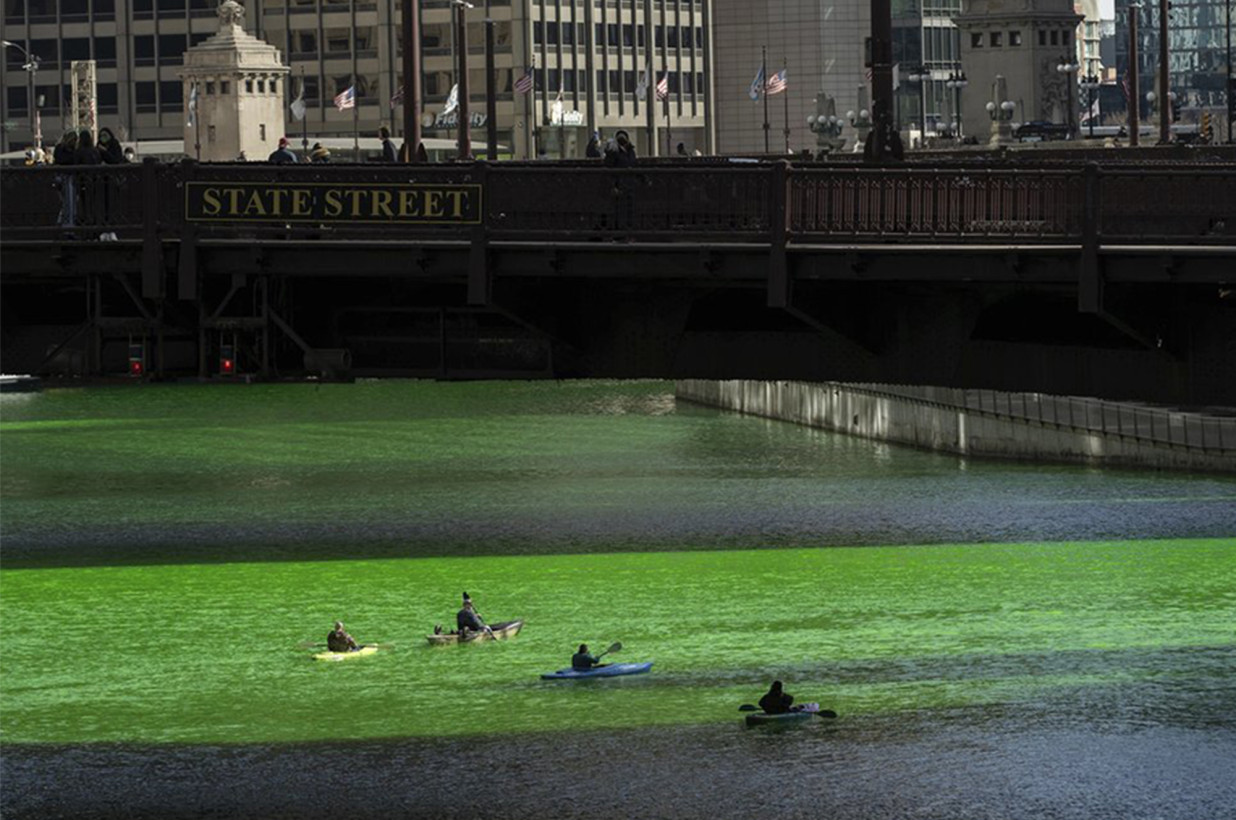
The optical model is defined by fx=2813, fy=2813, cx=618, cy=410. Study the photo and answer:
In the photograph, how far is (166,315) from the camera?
42.6m

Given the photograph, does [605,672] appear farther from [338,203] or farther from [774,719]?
[338,203]

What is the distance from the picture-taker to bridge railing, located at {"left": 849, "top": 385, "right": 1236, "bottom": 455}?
91.9 metres

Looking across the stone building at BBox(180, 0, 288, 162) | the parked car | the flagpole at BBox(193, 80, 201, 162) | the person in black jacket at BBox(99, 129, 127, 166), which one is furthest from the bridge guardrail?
the stone building at BBox(180, 0, 288, 162)

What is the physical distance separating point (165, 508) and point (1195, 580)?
116ft

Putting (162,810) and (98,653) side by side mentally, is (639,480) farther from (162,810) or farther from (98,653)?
(162,810)

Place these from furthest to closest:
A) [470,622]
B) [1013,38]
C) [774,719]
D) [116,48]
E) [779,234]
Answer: [116,48] → [1013,38] → [470,622] → [774,719] → [779,234]

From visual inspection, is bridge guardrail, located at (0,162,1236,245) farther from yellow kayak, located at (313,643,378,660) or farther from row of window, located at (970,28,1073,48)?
row of window, located at (970,28,1073,48)

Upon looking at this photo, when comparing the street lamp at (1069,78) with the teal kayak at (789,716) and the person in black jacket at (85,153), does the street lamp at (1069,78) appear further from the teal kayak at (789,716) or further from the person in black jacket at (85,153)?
the person in black jacket at (85,153)

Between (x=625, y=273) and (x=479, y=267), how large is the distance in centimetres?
215

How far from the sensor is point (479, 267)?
136 ft

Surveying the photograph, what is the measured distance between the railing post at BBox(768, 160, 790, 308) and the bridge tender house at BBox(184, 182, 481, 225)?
14.7ft

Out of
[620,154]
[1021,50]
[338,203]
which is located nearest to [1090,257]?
[620,154]

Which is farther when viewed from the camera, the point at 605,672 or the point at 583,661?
the point at 605,672

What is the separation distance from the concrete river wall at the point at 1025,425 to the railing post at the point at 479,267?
43839mm
